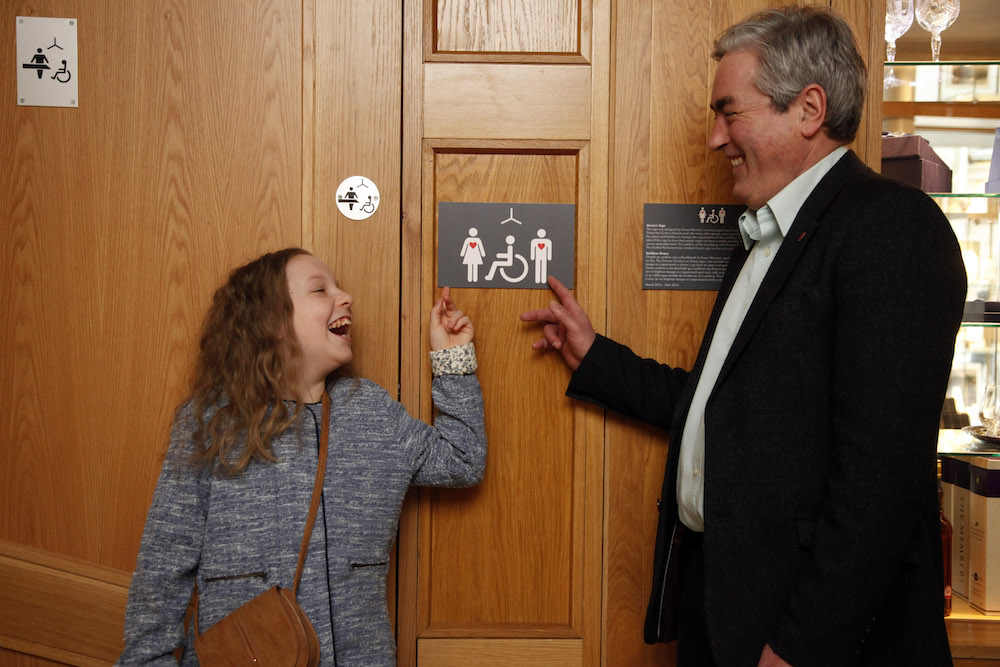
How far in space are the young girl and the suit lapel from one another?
0.69 meters

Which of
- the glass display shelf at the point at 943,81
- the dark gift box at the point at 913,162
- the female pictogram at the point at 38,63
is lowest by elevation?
the dark gift box at the point at 913,162

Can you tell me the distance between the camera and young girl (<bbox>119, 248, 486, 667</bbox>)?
1.46 m

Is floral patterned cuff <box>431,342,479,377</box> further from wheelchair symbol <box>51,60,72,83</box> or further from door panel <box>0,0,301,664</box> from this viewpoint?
wheelchair symbol <box>51,60,72,83</box>

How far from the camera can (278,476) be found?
4.93ft

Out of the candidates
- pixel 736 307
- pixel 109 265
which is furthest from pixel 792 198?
pixel 109 265

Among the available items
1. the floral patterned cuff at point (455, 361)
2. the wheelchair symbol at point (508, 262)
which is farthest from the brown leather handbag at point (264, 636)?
the wheelchair symbol at point (508, 262)

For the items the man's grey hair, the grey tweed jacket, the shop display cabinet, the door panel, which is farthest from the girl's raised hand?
the shop display cabinet

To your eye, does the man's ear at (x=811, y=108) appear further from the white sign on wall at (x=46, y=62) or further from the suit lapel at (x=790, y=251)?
the white sign on wall at (x=46, y=62)

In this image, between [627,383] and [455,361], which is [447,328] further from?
[627,383]

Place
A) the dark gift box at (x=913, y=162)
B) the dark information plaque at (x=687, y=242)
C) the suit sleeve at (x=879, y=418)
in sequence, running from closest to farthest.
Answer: the suit sleeve at (x=879, y=418)
the dark information plaque at (x=687, y=242)
the dark gift box at (x=913, y=162)

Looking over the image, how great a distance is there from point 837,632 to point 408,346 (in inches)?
43.2

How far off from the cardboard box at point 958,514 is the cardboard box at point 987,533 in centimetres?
3

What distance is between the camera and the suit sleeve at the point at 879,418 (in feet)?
3.86

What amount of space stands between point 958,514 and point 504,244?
1427 millimetres
